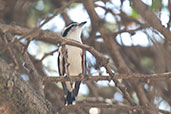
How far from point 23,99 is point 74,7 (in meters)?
3.69

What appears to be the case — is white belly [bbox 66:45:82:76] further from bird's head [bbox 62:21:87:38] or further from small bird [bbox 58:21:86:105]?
bird's head [bbox 62:21:87:38]

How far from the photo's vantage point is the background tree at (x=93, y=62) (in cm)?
219

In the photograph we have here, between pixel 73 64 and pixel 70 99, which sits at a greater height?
pixel 73 64

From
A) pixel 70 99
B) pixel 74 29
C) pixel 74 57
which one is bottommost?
pixel 70 99

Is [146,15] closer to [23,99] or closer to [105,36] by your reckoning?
[23,99]

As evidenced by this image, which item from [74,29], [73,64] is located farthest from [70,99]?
[74,29]

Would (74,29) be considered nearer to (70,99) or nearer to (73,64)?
(73,64)

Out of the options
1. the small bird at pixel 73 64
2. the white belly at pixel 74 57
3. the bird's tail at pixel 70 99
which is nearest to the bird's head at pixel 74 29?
the small bird at pixel 73 64

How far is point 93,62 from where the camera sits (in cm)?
428

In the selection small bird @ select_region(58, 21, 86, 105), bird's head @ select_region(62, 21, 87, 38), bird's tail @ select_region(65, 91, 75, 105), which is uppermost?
bird's head @ select_region(62, 21, 87, 38)

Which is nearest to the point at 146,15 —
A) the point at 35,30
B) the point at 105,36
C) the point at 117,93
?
the point at 35,30

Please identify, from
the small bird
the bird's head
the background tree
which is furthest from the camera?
the bird's head

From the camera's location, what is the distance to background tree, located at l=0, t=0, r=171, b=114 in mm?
2195

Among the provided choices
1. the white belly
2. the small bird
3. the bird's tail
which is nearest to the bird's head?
the small bird
